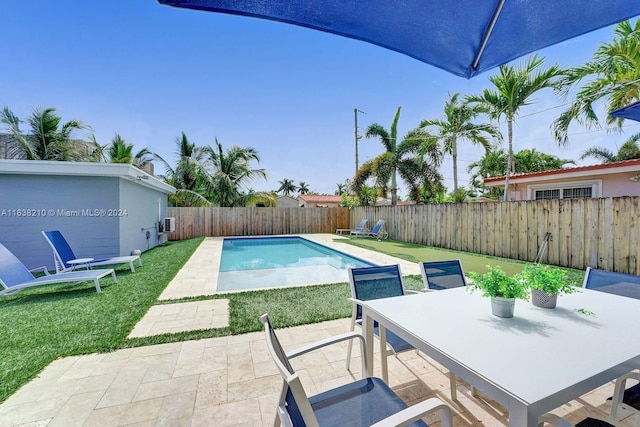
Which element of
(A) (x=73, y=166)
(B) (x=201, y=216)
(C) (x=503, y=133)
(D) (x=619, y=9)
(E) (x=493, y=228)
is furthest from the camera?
(B) (x=201, y=216)

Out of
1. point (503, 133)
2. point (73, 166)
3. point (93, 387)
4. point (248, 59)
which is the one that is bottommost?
point (93, 387)

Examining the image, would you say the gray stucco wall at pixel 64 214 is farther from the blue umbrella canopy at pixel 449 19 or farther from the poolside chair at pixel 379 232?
the poolside chair at pixel 379 232

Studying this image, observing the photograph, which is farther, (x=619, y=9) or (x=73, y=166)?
(x=73, y=166)

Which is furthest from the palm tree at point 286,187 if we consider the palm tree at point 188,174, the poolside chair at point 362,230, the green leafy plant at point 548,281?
the green leafy plant at point 548,281

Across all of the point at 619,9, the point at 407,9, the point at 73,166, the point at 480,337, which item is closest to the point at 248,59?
the point at 73,166

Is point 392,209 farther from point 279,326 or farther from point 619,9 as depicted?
point 619,9

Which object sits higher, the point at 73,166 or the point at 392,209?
the point at 73,166

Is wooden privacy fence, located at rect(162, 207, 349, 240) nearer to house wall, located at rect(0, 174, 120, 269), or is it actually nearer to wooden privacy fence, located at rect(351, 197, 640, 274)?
wooden privacy fence, located at rect(351, 197, 640, 274)

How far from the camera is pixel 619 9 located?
5.60 ft

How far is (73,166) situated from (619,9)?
29.8 ft

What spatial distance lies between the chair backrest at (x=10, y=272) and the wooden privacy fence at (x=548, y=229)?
10831mm

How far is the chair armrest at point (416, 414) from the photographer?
1.06 meters

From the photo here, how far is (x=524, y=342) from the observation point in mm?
1363

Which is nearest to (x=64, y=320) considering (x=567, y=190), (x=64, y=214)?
(x=64, y=214)
